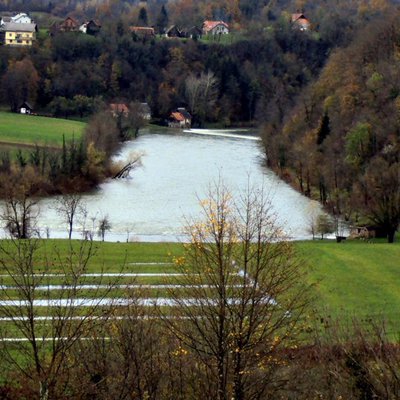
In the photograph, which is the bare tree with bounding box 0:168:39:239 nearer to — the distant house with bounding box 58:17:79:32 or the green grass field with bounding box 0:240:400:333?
the green grass field with bounding box 0:240:400:333

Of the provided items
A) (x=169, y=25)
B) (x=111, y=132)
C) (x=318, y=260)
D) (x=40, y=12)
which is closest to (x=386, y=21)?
(x=111, y=132)

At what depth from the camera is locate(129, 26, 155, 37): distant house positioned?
251 ft

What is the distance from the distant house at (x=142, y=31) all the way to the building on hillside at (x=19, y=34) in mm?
9052

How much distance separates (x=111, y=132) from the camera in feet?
132

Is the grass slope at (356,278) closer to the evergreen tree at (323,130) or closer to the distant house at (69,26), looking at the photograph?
the evergreen tree at (323,130)

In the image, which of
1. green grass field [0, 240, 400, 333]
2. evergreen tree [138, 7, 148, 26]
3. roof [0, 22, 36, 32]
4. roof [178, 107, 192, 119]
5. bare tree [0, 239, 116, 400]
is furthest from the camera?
evergreen tree [138, 7, 148, 26]

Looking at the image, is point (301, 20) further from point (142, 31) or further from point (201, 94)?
point (201, 94)

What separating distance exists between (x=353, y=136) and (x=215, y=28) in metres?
56.3

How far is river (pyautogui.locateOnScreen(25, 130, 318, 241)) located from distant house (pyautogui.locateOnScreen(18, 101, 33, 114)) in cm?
1416

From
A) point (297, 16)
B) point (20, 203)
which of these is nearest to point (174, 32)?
point (297, 16)

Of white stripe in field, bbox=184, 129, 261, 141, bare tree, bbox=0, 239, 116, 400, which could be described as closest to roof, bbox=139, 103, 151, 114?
white stripe in field, bbox=184, 129, 261, 141

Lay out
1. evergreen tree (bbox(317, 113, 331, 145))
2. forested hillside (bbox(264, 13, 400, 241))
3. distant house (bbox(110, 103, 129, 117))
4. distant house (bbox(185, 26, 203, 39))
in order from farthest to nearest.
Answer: distant house (bbox(185, 26, 203, 39)) < distant house (bbox(110, 103, 129, 117)) < evergreen tree (bbox(317, 113, 331, 145)) < forested hillside (bbox(264, 13, 400, 241))

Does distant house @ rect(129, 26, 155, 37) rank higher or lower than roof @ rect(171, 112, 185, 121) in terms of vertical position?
higher

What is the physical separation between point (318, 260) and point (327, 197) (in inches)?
526
